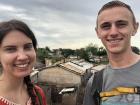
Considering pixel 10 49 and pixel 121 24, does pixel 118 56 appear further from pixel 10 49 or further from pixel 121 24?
pixel 10 49

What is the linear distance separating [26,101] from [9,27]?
25.0 inches

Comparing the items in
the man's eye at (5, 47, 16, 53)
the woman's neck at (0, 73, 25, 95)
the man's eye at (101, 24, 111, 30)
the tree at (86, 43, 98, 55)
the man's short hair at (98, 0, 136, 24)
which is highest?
the man's short hair at (98, 0, 136, 24)

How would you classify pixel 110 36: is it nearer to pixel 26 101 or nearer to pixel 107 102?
pixel 107 102

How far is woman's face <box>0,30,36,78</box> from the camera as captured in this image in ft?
8.75

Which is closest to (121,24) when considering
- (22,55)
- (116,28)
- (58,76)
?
(116,28)

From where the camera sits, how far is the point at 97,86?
8.48 feet

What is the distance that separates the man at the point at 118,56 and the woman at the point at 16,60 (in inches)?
20.8

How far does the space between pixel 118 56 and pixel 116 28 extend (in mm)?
208

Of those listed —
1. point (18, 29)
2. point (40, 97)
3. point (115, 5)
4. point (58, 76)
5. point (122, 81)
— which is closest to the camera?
point (122, 81)

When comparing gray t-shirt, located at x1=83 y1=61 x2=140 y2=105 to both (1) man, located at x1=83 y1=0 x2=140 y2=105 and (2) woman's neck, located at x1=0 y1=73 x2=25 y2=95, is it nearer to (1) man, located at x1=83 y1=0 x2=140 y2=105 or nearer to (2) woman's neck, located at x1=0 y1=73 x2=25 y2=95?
(1) man, located at x1=83 y1=0 x2=140 y2=105

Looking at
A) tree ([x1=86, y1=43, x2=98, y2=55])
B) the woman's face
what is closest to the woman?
the woman's face

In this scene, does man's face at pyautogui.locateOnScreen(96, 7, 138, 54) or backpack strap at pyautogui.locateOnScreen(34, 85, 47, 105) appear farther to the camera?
backpack strap at pyautogui.locateOnScreen(34, 85, 47, 105)

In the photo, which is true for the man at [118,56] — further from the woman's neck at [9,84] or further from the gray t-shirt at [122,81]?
the woman's neck at [9,84]

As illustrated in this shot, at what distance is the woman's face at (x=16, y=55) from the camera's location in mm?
2666
